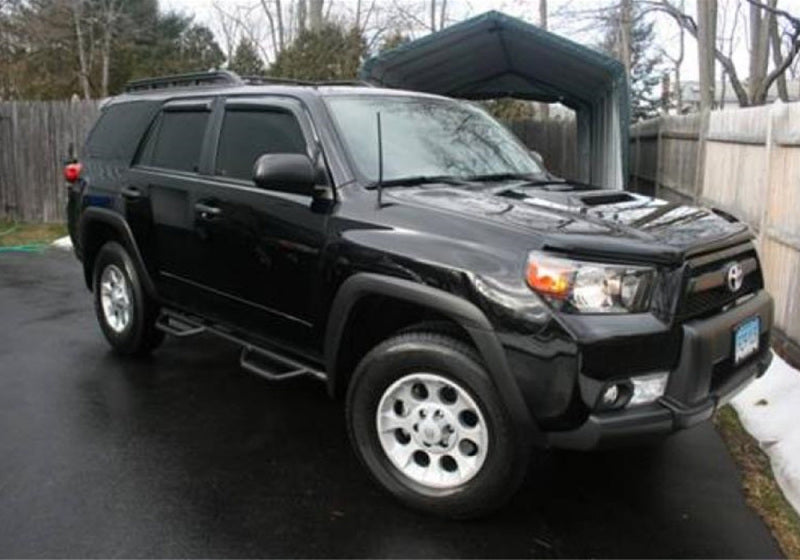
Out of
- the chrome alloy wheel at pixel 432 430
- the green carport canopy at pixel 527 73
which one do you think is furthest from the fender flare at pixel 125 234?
the green carport canopy at pixel 527 73

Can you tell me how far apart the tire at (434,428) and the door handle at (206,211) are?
1.51m

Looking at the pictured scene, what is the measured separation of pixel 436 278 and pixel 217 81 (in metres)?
2.82

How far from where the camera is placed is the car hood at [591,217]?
337cm

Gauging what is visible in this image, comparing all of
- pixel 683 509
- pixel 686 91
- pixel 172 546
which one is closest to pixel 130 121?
pixel 172 546

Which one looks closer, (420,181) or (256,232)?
(420,181)

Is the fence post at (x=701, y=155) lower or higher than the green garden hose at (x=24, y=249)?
higher

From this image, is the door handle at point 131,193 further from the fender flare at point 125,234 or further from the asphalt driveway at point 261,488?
the asphalt driveway at point 261,488

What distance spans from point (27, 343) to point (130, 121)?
80.9 inches

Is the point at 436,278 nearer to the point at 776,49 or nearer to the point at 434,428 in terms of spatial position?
the point at 434,428

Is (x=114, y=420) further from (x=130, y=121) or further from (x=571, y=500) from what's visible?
(x=571, y=500)

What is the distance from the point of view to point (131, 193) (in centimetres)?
568

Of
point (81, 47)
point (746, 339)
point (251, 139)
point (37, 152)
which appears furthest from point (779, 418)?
point (81, 47)

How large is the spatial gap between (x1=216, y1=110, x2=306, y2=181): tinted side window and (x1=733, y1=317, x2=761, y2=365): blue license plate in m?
2.37

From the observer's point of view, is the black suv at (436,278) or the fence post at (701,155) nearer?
the black suv at (436,278)
